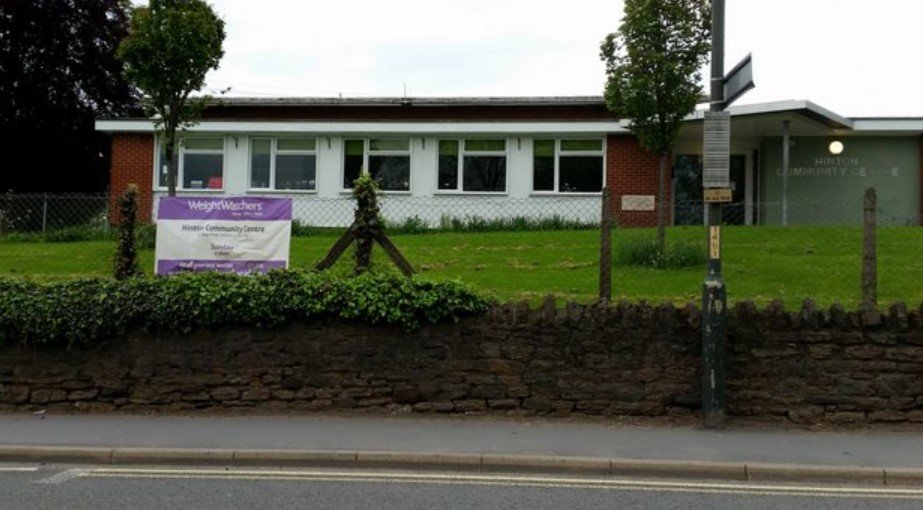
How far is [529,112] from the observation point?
2431 cm

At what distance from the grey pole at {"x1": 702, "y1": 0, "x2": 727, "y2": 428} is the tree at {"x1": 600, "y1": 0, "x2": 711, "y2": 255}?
4.95 metres

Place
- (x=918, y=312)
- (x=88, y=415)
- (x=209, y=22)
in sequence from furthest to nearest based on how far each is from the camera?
1. (x=209, y=22)
2. (x=88, y=415)
3. (x=918, y=312)

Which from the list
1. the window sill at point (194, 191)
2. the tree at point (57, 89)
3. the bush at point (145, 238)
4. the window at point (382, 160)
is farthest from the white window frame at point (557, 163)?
the tree at point (57, 89)

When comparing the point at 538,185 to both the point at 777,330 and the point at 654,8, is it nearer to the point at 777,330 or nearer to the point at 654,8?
the point at 654,8

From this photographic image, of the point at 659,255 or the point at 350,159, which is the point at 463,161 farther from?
the point at 659,255

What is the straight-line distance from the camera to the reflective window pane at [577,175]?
23.1m

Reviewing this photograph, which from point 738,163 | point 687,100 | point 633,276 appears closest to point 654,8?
point 687,100

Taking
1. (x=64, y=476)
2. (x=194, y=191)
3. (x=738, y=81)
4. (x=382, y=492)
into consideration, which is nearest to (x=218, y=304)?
(x=64, y=476)

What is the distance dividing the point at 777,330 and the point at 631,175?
14.4 meters

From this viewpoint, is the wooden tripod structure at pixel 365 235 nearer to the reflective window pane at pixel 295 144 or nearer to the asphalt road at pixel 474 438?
the asphalt road at pixel 474 438

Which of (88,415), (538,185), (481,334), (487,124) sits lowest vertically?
(88,415)

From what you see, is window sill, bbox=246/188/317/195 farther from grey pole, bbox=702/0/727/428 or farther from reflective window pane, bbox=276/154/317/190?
grey pole, bbox=702/0/727/428

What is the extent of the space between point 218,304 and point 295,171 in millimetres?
15233

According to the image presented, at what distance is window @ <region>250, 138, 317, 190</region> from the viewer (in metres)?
23.8
